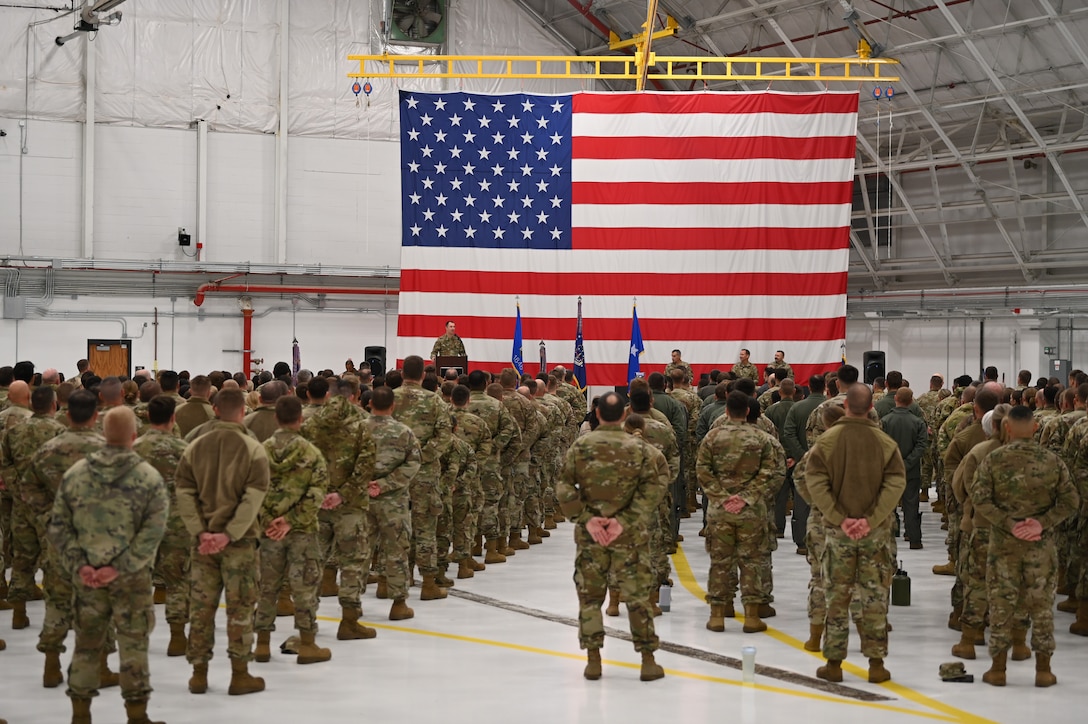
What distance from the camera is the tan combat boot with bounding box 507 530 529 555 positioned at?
1111cm

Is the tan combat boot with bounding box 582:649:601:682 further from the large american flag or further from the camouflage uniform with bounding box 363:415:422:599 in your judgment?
the large american flag

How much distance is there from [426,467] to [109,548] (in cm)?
361

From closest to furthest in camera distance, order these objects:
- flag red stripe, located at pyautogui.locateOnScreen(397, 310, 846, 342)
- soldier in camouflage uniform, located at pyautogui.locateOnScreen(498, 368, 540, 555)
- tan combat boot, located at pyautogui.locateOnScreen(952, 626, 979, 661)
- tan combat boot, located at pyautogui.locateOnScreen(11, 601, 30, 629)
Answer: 1. tan combat boot, located at pyautogui.locateOnScreen(952, 626, 979, 661)
2. tan combat boot, located at pyautogui.locateOnScreen(11, 601, 30, 629)
3. soldier in camouflage uniform, located at pyautogui.locateOnScreen(498, 368, 540, 555)
4. flag red stripe, located at pyautogui.locateOnScreen(397, 310, 846, 342)

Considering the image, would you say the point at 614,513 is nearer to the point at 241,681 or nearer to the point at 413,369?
the point at 241,681

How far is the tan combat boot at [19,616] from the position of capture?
25.3ft

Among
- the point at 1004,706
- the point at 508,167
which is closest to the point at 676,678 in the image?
the point at 1004,706

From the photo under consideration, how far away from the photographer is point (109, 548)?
5305mm

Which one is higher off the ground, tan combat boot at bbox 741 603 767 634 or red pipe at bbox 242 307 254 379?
red pipe at bbox 242 307 254 379

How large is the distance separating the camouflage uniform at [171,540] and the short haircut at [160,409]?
331 mm

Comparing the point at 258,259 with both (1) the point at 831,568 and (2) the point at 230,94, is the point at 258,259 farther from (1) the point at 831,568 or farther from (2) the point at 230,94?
(1) the point at 831,568

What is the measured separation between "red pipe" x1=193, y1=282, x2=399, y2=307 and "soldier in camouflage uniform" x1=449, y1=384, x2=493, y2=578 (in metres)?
13.9

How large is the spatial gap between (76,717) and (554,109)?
15305 mm

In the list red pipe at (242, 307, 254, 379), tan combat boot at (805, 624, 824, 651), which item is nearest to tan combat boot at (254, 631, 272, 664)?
tan combat boot at (805, 624, 824, 651)

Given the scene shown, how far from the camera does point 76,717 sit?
214 inches
